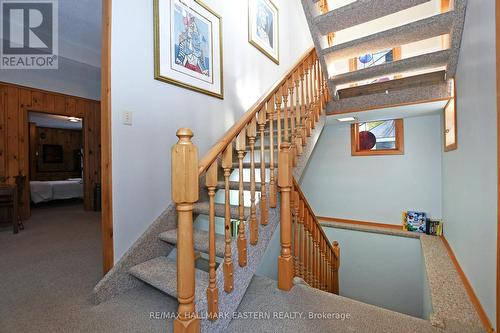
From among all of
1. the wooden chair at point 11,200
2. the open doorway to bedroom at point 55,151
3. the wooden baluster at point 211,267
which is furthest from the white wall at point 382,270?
the open doorway to bedroom at point 55,151

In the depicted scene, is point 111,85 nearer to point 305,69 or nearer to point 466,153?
point 305,69

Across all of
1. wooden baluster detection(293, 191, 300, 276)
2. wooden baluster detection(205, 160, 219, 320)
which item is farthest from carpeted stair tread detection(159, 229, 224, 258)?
wooden baluster detection(293, 191, 300, 276)

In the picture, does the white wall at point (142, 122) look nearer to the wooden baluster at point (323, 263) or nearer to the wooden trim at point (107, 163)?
the wooden trim at point (107, 163)

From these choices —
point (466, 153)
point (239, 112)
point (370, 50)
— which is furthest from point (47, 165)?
point (466, 153)

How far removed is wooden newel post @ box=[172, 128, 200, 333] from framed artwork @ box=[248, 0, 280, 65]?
269 centimetres

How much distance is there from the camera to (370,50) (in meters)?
2.06

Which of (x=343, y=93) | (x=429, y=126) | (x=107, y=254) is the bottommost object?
(x=107, y=254)

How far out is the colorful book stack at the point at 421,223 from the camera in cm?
309

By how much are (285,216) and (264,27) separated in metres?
3.02

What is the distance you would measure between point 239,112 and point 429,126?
2.62m

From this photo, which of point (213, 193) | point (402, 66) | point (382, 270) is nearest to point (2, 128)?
point (213, 193)

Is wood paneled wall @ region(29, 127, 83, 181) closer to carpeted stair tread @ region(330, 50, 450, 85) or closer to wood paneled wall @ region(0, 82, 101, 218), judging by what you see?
wood paneled wall @ region(0, 82, 101, 218)

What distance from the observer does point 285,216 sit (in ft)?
5.44

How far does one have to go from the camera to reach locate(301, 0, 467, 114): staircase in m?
1.68
